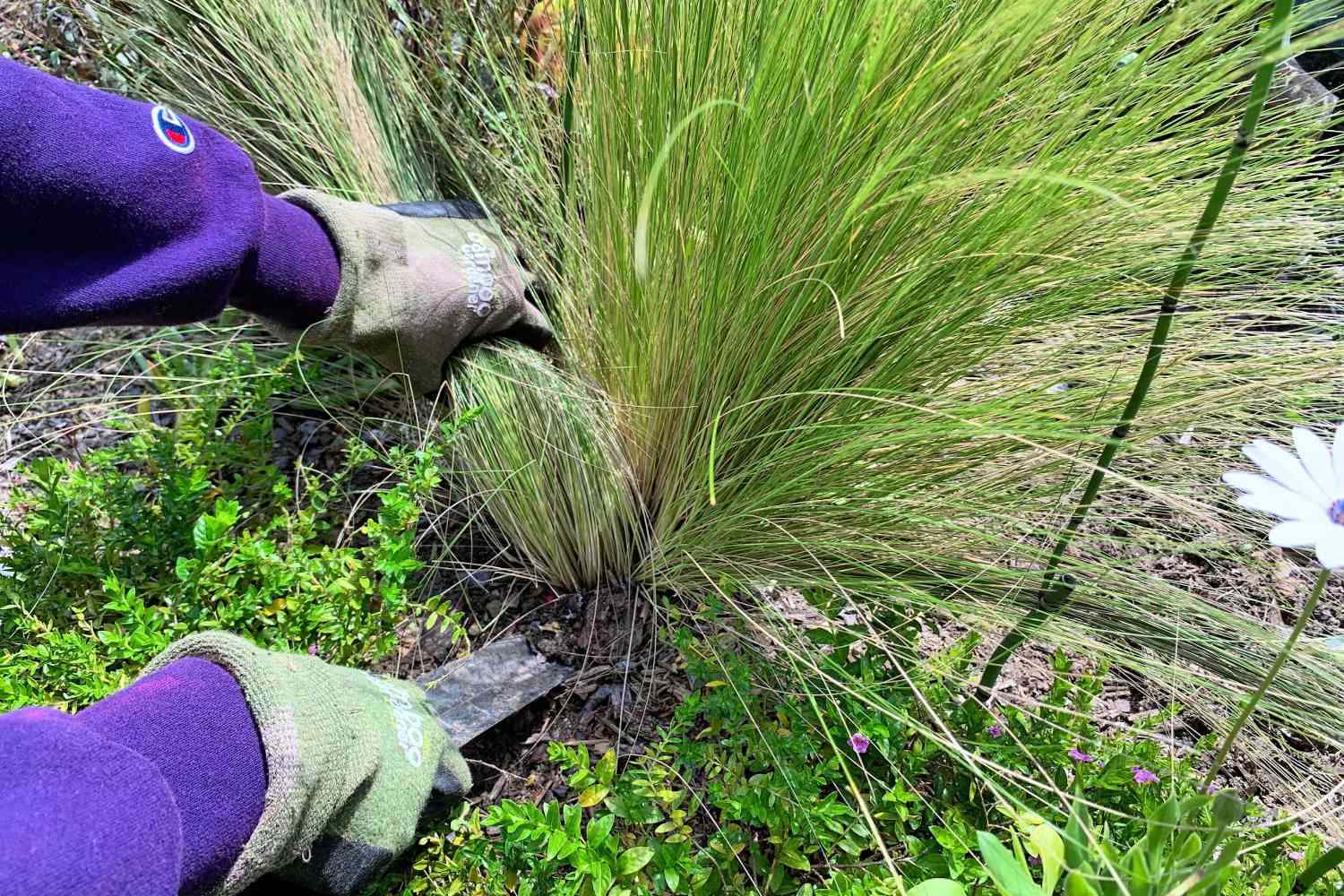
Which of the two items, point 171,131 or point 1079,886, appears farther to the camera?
point 171,131

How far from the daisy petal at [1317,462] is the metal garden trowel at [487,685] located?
809mm

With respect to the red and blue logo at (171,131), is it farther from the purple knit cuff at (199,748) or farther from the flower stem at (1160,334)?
the flower stem at (1160,334)

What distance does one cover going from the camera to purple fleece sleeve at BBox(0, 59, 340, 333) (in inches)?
35.9

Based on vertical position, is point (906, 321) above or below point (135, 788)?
above

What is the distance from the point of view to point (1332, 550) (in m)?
0.42

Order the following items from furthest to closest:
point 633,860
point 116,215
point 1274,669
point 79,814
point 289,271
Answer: point 289,271 < point 116,215 < point 633,860 < point 79,814 < point 1274,669

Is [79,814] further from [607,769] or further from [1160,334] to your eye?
[1160,334]

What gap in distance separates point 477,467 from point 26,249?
1.92ft

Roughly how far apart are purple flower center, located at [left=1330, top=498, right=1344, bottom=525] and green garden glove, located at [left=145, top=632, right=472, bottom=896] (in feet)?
2.74

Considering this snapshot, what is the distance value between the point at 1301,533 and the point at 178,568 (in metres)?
1.06

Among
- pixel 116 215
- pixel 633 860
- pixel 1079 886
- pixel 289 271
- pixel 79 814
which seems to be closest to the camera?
pixel 1079 886

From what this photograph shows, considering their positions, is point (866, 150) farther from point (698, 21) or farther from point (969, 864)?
point (969, 864)

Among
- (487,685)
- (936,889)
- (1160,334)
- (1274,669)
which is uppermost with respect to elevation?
(1160,334)

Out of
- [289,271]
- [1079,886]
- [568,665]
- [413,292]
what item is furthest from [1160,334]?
[289,271]
